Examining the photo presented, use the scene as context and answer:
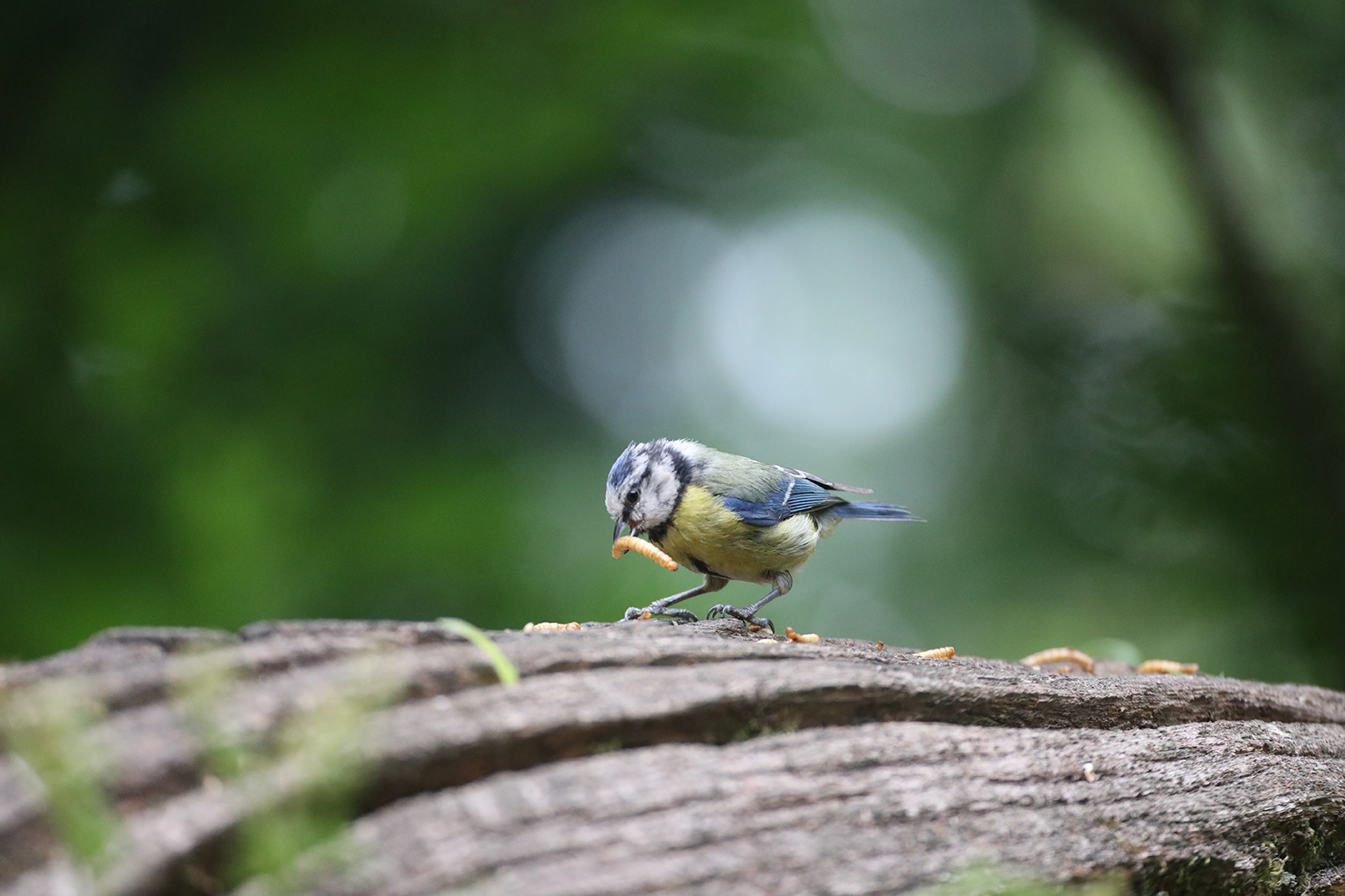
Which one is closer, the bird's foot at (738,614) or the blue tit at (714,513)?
the bird's foot at (738,614)

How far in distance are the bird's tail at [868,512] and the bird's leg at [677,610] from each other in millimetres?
629

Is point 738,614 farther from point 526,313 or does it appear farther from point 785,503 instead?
point 526,313

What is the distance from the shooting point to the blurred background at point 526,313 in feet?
11.5

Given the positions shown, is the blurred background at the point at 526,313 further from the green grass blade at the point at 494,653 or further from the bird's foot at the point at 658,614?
the green grass blade at the point at 494,653

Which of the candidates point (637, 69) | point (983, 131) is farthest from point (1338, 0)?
point (637, 69)

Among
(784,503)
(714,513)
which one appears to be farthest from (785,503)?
(714,513)

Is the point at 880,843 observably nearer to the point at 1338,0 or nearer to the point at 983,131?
the point at 1338,0

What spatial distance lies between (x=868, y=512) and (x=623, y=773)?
261 centimetres

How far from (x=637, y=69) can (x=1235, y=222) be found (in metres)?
3.00

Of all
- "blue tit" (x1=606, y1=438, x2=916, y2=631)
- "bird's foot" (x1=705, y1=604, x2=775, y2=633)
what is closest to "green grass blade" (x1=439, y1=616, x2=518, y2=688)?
"bird's foot" (x1=705, y1=604, x2=775, y2=633)

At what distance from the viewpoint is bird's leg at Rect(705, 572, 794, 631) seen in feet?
8.65

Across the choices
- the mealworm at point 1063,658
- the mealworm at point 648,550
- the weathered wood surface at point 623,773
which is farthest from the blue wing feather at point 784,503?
the weathered wood surface at point 623,773

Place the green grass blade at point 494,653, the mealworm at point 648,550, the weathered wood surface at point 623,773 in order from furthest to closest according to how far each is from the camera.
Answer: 1. the mealworm at point 648,550
2. the green grass blade at point 494,653
3. the weathered wood surface at point 623,773

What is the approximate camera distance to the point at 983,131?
19.3ft
